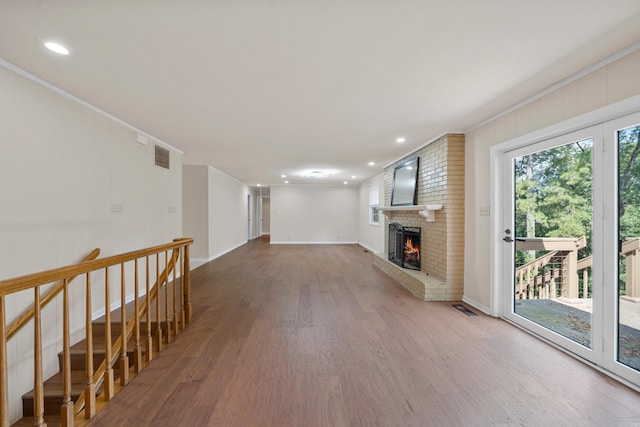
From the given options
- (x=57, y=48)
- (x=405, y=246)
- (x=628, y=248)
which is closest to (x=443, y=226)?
(x=405, y=246)

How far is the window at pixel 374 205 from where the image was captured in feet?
26.5

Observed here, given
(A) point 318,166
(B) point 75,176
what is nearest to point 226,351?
(B) point 75,176

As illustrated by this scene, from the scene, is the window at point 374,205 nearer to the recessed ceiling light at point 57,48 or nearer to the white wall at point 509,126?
the white wall at point 509,126

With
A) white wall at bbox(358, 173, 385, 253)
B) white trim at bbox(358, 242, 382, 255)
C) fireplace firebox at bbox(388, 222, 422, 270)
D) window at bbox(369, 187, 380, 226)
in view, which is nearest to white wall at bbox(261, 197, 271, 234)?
white wall at bbox(358, 173, 385, 253)

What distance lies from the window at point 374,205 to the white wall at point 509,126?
4.39 metres

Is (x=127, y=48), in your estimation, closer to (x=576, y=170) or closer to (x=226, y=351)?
(x=226, y=351)

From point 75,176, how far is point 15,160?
56 cm

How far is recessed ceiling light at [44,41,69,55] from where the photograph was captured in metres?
1.79

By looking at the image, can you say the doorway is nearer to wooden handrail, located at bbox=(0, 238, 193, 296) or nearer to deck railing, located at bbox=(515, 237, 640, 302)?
deck railing, located at bbox=(515, 237, 640, 302)

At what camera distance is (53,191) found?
244 centimetres

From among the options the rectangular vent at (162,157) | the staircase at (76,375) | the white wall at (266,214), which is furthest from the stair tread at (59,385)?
the white wall at (266,214)

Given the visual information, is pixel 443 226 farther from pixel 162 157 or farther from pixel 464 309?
pixel 162 157

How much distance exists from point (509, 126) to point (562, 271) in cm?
154

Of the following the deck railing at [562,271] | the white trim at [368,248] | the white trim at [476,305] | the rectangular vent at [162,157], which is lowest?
the white trim at [476,305]
